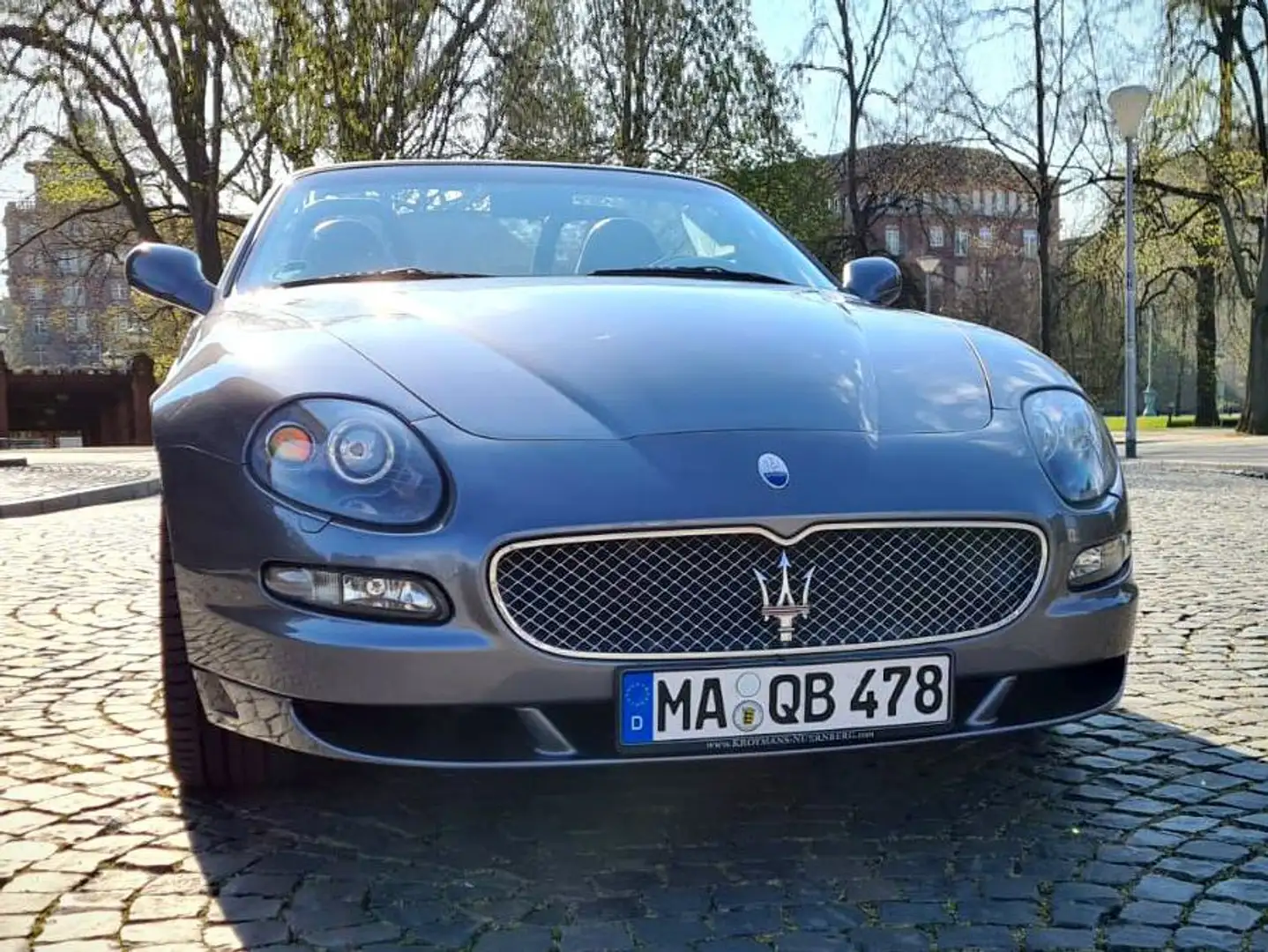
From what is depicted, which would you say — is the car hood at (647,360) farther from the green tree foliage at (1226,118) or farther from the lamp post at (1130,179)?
the green tree foliage at (1226,118)

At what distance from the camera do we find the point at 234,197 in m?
25.7

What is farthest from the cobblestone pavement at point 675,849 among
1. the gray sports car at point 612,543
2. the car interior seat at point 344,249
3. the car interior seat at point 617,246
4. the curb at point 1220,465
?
the curb at point 1220,465

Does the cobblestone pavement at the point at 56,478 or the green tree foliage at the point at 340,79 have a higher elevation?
the green tree foliage at the point at 340,79

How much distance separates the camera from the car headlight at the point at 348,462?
2.25 m

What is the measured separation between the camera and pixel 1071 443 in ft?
8.71

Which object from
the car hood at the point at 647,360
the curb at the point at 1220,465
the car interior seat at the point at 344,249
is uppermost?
the car interior seat at the point at 344,249

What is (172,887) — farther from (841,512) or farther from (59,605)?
(59,605)

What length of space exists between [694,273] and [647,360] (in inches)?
42.1

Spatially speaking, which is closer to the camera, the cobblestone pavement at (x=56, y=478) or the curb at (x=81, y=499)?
the curb at (x=81, y=499)

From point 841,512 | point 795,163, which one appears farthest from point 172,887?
point 795,163

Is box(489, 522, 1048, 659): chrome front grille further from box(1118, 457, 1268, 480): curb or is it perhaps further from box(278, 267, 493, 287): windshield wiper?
box(1118, 457, 1268, 480): curb

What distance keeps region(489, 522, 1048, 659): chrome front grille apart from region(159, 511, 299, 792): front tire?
2.91ft

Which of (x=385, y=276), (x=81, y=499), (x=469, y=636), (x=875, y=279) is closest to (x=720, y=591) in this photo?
(x=469, y=636)

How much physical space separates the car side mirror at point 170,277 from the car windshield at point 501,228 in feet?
0.94
